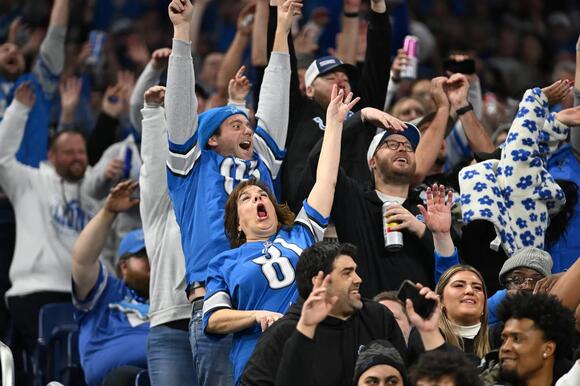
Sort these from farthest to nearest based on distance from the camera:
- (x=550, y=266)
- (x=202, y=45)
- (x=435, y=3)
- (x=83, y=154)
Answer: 1. (x=435, y=3)
2. (x=202, y=45)
3. (x=83, y=154)
4. (x=550, y=266)

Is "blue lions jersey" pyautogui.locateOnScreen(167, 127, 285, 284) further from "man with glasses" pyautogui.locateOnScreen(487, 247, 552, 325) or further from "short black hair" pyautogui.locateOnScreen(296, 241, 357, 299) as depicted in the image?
"man with glasses" pyautogui.locateOnScreen(487, 247, 552, 325)

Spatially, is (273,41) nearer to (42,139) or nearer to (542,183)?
(542,183)

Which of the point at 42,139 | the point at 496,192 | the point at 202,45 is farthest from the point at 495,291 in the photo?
the point at 202,45

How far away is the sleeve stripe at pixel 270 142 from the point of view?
8.29 meters

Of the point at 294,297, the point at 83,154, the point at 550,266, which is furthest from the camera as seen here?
the point at 83,154

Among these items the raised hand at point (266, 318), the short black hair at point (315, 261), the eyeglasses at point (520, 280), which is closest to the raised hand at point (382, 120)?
the eyeglasses at point (520, 280)

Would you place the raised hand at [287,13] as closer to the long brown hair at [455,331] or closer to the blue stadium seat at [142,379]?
the long brown hair at [455,331]

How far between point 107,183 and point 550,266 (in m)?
3.83

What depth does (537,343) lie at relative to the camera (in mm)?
6590

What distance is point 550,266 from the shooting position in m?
7.89

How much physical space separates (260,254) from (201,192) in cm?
73

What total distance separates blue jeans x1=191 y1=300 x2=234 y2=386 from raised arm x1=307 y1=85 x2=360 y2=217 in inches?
31.2

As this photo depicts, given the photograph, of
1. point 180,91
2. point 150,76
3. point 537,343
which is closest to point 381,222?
point 180,91

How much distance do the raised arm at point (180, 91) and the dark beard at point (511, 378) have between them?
2.21m
